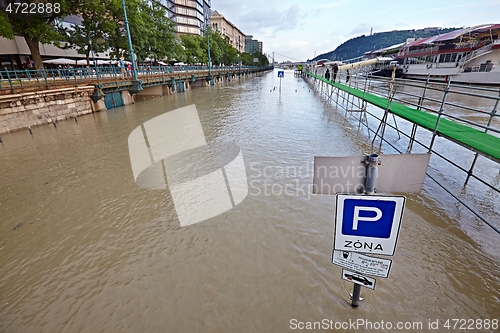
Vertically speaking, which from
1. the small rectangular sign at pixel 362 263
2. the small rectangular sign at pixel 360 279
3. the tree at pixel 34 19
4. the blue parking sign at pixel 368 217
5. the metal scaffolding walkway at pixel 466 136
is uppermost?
the tree at pixel 34 19

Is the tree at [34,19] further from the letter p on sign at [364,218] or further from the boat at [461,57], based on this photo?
the boat at [461,57]

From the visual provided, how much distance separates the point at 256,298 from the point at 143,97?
93.5 ft

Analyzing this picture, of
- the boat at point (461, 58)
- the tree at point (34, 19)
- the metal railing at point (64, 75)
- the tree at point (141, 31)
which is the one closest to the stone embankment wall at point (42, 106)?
the metal railing at point (64, 75)

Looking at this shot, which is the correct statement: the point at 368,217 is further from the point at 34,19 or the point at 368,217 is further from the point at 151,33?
the point at 151,33

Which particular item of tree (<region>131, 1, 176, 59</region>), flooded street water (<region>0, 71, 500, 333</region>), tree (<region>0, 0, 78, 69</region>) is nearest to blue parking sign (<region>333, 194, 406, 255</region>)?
flooded street water (<region>0, 71, 500, 333</region>)

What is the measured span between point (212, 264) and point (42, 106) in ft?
51.2

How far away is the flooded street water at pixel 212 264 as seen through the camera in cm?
285

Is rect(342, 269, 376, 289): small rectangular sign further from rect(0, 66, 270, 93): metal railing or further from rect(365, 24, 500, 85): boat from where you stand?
rect(365, 24, 500, 85): boat

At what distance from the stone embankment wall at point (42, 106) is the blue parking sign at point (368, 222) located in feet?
52.3

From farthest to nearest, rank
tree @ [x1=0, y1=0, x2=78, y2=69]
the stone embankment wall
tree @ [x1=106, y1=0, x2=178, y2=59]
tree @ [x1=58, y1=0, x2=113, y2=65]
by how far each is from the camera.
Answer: tree @ [x1=106, y1=0, x2=178, y2=59]
tree @ [x1=58, y1=0, x2=113, y2=65]
tree @ [x1=0, y1=0, x2=78, y2=69]
the stone embankment wall

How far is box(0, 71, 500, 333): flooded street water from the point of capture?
9.36ft

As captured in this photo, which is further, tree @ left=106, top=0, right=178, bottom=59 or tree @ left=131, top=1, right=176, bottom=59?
tree @ left=131, top=1, right=176, bottom=59

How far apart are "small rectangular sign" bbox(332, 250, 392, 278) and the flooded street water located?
3.44ft

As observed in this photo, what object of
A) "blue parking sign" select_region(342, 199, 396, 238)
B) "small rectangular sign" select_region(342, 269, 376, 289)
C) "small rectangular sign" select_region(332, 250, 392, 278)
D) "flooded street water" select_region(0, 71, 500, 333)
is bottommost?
"flooded street water" select_region(0, 71, 500, 333)
